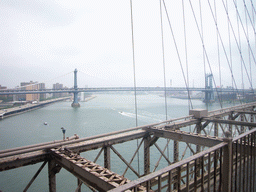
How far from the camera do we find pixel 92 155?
39.3 feet

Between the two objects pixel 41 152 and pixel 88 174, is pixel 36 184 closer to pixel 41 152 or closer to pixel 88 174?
pixel 41 152

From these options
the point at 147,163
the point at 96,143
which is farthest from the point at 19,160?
the point at 147,163

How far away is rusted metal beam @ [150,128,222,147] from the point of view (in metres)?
2.90

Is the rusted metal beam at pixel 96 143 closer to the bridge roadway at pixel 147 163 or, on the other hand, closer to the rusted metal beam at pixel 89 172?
the bridge roadway at pixel 147 163

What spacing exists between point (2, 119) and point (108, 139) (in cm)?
2837

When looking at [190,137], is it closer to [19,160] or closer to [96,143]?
[96,143]

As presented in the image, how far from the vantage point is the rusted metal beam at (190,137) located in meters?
2.90

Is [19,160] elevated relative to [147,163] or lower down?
elevated

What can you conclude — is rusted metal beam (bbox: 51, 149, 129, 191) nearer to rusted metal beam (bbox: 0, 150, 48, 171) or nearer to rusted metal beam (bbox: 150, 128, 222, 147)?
rusted metal beam (bbox: 0, 150, 48, 171)

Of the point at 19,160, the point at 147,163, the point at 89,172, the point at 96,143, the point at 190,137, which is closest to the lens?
the point at 89,172

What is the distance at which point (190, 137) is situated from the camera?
324 cm

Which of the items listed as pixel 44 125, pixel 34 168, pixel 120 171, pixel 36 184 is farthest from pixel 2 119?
pixel 120 171

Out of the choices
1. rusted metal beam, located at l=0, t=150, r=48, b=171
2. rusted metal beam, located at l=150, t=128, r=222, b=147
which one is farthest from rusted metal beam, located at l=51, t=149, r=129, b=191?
rusted metal beam, located at l=150, t=128, r=222, b=147

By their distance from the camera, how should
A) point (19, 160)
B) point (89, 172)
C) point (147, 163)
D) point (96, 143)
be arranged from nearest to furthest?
1. point (89, 172)
2. point (19, 160)
3. point (96, 143)
4. point (147, 163)
